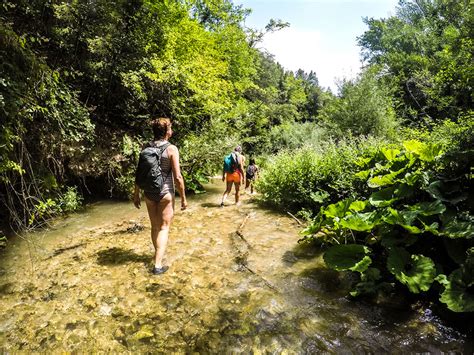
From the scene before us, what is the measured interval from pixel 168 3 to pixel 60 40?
4344 mm

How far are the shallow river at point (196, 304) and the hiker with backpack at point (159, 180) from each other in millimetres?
493

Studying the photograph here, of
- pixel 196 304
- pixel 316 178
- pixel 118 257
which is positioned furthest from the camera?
pixel 316 178

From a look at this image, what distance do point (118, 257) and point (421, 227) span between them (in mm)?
4534

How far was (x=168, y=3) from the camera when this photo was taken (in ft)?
34.9

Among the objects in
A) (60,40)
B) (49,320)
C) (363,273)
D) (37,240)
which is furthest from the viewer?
(60,40)

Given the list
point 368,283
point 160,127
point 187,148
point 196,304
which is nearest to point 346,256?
point 368,283

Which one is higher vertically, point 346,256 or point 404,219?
point 404,219

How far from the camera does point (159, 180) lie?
14.0ft

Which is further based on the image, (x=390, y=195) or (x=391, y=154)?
(x=391, y=154)

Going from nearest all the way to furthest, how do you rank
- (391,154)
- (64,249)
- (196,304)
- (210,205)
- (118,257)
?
(196,304)
(118,257)
(391,154)
(64,249)
(210,205)

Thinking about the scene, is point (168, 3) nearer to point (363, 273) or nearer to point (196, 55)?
point (196, 55)

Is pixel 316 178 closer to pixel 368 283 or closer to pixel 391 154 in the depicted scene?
pixel 391 154

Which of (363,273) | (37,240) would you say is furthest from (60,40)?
(363,273)

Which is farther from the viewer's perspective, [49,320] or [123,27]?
[123,27]
